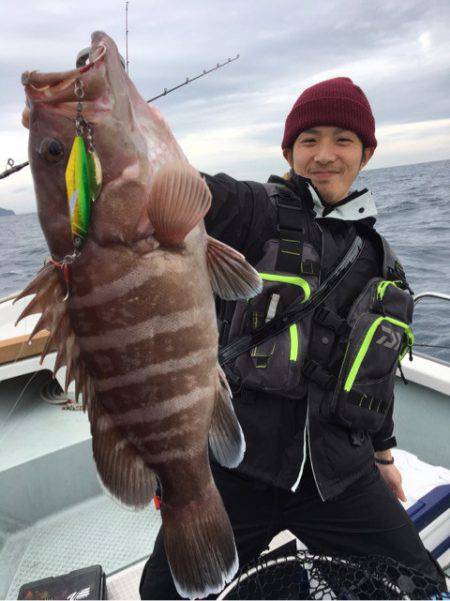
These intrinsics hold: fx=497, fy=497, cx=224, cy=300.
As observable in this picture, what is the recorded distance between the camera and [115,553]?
3.58 m

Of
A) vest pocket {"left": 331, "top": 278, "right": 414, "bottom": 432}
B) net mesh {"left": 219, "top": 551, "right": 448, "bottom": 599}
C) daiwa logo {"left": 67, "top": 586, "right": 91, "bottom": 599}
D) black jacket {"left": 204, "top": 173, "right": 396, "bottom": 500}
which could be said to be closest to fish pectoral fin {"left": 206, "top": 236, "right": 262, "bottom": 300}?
black jacket {"left": 204, "top": 173, "right": 396, "bottom": 500}

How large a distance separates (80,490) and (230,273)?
10.9ft

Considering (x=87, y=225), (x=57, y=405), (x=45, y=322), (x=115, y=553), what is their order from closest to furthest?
(x=87, y=225) < (x=45, y=322) < (x=115, y=553) < (x=57, y=405)

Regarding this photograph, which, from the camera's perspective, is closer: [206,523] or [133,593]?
[206,523]

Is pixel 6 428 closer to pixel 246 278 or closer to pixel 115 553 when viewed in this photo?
pixel 115 553

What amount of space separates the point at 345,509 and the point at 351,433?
1.06ft

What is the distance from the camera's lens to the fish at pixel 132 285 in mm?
1307

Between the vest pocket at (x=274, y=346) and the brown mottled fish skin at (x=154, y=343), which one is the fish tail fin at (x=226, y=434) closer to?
the brown mottled fish skin at (x=154, y=343)

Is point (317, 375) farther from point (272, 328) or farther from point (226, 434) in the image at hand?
point (226, 434)

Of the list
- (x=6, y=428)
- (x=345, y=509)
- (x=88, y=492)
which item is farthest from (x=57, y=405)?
(x=345, y=509)

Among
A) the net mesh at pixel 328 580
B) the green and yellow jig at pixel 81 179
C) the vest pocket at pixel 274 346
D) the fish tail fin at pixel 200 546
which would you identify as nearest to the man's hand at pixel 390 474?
the net mesh at pixel 328 580

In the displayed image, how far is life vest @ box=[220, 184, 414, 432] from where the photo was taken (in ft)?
6.81

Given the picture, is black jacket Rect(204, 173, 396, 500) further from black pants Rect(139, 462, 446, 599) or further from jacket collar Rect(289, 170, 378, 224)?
black pants Rect(139, 462, 446, 599)

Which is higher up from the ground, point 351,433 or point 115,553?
point 351,433
